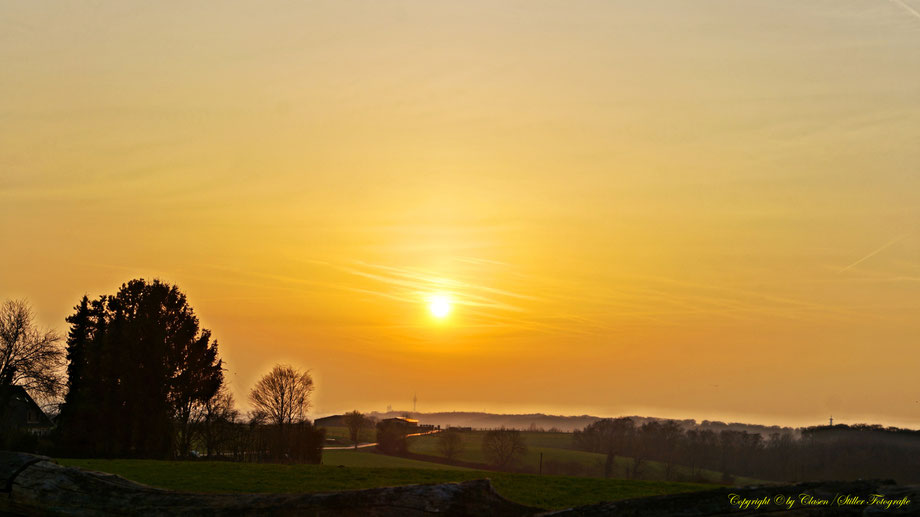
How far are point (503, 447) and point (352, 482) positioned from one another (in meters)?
94.5

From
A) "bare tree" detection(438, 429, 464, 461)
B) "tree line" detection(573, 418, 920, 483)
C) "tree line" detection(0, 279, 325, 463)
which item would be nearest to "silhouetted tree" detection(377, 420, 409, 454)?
"bare tree" detection(438, 429, 464, 461)

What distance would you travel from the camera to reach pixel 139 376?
5847 centimetres

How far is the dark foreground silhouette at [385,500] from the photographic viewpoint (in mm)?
11156

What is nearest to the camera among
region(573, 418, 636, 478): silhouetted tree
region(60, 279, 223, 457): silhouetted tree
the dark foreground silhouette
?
the dark foreground silhouette

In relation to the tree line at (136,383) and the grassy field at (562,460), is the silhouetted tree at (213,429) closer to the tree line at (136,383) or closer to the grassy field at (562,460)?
the tree line at (136,383)

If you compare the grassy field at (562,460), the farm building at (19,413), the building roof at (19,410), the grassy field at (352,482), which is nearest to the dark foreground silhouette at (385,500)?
the grassy field at (352,482)

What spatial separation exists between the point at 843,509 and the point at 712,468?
4570 inches

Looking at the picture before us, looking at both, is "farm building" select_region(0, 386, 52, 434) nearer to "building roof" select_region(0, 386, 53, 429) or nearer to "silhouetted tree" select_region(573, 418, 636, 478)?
"building roof" select_region(0, 386, 53, 429)

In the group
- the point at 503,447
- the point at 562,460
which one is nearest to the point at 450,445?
the point at 503,447

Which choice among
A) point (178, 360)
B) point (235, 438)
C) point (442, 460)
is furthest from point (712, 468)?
point (178, 360)

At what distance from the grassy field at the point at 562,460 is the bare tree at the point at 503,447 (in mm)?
1463

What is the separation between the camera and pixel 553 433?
180500mm

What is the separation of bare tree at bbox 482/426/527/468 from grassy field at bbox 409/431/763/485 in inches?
57.6

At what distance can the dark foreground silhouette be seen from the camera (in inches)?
439
